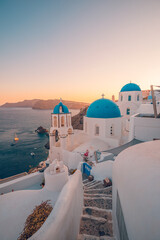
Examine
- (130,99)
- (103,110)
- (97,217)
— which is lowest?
(97,217)

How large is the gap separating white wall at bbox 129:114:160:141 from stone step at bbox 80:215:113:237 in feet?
23.4

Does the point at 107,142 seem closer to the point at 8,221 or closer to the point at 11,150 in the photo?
the point at 8,221

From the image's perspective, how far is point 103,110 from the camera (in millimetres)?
17047

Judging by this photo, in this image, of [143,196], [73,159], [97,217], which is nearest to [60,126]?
[73,159]

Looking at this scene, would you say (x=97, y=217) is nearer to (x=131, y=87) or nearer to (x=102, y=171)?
(x=102, y=171)

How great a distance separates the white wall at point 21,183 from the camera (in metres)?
8.60

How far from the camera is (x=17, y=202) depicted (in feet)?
17.4

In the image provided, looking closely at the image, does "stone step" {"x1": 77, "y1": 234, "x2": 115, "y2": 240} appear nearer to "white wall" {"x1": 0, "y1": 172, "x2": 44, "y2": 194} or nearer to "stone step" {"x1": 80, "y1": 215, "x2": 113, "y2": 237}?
"stone step" {"x1": 80, "y1": 215, "x2": 113, "y2": 237}

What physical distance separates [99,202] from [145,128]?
22.4 ft

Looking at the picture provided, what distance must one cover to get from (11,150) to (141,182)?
149ft

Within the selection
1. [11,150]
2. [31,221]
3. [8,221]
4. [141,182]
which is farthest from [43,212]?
[11,150]

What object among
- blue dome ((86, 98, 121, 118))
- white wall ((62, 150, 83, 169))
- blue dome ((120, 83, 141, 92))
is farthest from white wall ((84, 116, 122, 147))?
blue dome ((120, 83, 141, 92))

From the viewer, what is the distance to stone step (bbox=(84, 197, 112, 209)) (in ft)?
18.1

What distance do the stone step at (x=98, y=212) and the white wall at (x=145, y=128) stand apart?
6.67m
